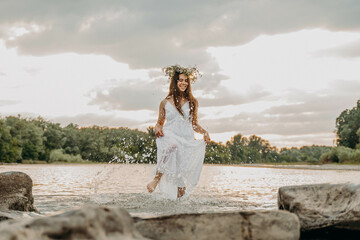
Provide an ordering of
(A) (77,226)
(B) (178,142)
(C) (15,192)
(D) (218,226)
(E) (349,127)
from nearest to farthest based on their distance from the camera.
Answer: (A) (77,226), (D) (218,226), (C) (15,192), (B) (178,142), (E) (349,127)

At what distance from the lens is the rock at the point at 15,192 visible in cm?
667

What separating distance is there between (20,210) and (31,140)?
79870mm

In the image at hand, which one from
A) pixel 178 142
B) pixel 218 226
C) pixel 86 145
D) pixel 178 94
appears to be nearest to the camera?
pixel 218 226

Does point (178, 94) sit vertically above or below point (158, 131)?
above

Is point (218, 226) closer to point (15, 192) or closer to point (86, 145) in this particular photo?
point (15, 192)

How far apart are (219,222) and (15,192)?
431 cm

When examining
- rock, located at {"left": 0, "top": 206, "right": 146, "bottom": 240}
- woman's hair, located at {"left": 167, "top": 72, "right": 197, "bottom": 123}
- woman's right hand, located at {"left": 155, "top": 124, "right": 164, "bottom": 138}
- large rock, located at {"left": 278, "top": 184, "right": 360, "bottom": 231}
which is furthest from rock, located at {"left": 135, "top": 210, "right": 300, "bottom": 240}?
woman's hair, located at {"left": 167, "top": 72, "right": 197, "bottom": 123}

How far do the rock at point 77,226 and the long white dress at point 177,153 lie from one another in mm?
5363

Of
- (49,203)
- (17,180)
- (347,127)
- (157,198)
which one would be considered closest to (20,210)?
(17,180)

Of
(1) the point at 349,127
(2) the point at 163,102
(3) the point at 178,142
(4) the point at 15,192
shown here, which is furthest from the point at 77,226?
(1) the point at 349,127

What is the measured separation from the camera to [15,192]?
6.80 metres

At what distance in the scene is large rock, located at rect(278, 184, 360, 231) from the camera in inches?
189

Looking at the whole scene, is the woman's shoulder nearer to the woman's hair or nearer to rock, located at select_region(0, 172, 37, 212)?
the woman's hair

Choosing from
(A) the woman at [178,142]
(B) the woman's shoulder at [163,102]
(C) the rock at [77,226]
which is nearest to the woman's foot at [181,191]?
(A) the woman at [178,142]
